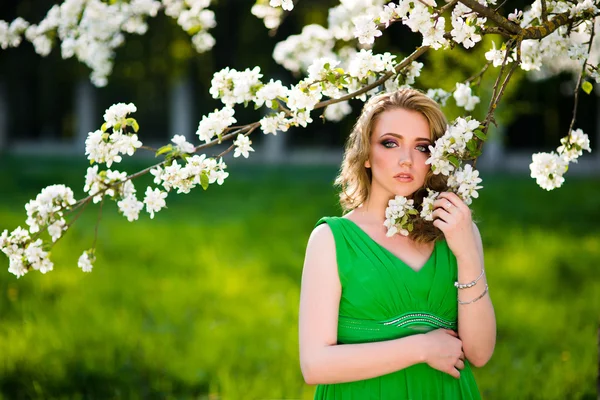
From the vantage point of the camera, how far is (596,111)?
16203mm

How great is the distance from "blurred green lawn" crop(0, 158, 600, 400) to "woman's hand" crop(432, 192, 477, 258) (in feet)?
2.11

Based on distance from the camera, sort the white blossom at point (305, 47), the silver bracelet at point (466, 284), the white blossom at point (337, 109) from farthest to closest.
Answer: the white blossom at point (305, 47)
the white blossom at point (337, 109)
the silver bracelet at point (466, 284)

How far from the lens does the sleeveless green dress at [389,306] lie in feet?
6.57

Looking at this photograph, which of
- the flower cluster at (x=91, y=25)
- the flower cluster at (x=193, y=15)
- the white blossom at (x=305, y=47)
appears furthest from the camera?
the white blossom at (x=305, y=47)

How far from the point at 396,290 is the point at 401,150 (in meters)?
Answer: 0.42

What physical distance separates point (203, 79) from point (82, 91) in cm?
430

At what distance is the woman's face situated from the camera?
2.07m

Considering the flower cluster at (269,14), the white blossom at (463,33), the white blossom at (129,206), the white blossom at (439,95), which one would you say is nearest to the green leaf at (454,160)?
the white blossom at (463,33)

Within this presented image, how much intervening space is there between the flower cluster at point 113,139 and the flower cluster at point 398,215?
0.75 metres

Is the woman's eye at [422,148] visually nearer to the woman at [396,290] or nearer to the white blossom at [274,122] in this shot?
the woman at [396,290]

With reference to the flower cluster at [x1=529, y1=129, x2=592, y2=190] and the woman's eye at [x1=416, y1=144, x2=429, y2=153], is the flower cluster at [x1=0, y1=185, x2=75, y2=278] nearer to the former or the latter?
the woman's eye at [x1=416, y1=144, x2=429, y2=153]

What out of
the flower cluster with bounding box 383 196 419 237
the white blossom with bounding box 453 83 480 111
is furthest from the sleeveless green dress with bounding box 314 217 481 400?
the white blossom with bounding box 453 83 480 111

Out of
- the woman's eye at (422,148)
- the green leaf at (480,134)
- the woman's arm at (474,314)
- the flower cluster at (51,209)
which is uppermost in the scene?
the woman's eye at (422,148)

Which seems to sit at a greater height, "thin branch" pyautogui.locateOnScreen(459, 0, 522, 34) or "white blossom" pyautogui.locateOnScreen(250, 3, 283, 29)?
"white blossom" pyautogui.locateOnScreen(250, 3, 283, 29)
